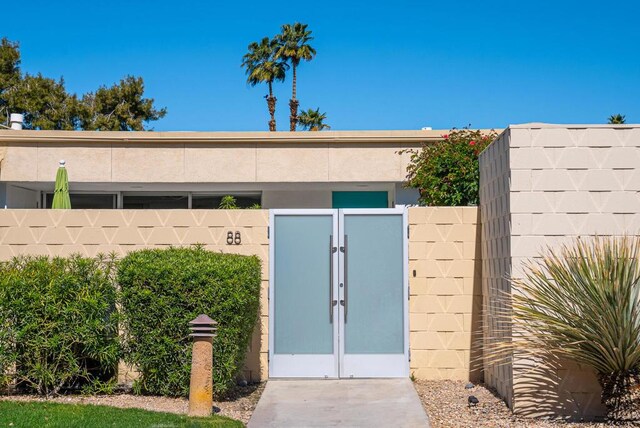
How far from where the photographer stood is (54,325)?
8922mm

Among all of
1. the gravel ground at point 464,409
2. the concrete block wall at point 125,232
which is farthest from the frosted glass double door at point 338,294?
the gravel ground at point 464,409

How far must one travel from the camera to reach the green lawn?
24.7 ft

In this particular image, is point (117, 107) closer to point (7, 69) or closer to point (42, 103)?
point (42, 103)

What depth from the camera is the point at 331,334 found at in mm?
10664

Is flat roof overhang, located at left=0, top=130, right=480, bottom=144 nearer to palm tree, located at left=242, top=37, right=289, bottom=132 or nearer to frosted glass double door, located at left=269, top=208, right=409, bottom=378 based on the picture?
frosted glass double door, located at left=269, top=208, right=409, bottom=378

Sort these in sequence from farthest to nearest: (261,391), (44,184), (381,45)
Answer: (381,45)
(44,184)
(261,391)

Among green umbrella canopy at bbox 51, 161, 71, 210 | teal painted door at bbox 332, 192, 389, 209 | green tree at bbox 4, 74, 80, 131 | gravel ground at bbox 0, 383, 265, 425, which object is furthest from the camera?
green tree at bbox 4, 74, 80, 131

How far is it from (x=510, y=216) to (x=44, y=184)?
38.6 feet

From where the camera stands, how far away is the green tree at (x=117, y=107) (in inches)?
1471

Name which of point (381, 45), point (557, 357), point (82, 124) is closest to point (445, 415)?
point (557, 357)

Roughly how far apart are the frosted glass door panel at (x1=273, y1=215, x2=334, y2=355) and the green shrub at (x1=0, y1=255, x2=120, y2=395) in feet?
7.79

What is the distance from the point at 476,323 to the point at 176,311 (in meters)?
4.22

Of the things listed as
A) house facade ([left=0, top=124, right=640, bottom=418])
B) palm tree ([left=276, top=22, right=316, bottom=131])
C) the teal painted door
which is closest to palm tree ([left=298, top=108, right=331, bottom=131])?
palm tree ([left=276, top=22, right=316, bottom=131])

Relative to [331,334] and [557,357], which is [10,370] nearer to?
[331,334]
